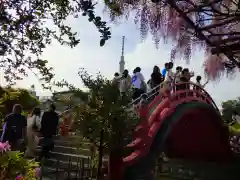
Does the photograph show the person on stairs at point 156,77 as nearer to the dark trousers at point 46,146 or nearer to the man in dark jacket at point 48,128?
the man in dark jacket at point 48,128

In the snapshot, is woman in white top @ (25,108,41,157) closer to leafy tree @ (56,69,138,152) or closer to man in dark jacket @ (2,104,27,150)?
man in dark jacket @ (2,104,27,150)

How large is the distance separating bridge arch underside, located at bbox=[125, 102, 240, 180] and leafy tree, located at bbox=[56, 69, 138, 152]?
2.63 meters

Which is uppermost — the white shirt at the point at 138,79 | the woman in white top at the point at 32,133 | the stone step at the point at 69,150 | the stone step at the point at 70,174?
the white shirt at the point at 138,79

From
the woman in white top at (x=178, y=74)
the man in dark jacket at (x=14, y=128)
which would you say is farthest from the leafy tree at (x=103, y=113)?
the woman in white top at (x=178, y=74)

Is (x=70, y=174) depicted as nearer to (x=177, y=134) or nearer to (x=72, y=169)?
(x=72, y=169)

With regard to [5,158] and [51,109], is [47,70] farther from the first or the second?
[51,109]

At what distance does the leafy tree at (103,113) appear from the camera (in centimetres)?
686

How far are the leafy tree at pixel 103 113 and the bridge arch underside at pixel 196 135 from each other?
8.63 ft

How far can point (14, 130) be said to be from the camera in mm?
7754

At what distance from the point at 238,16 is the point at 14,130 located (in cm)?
539

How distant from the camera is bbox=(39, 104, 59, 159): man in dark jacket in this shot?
9641 millimetres

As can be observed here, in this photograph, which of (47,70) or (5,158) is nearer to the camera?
(5,158)

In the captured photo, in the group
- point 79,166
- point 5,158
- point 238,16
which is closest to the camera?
point 5,158

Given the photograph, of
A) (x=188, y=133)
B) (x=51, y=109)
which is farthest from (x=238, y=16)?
(x=188, y=133)
